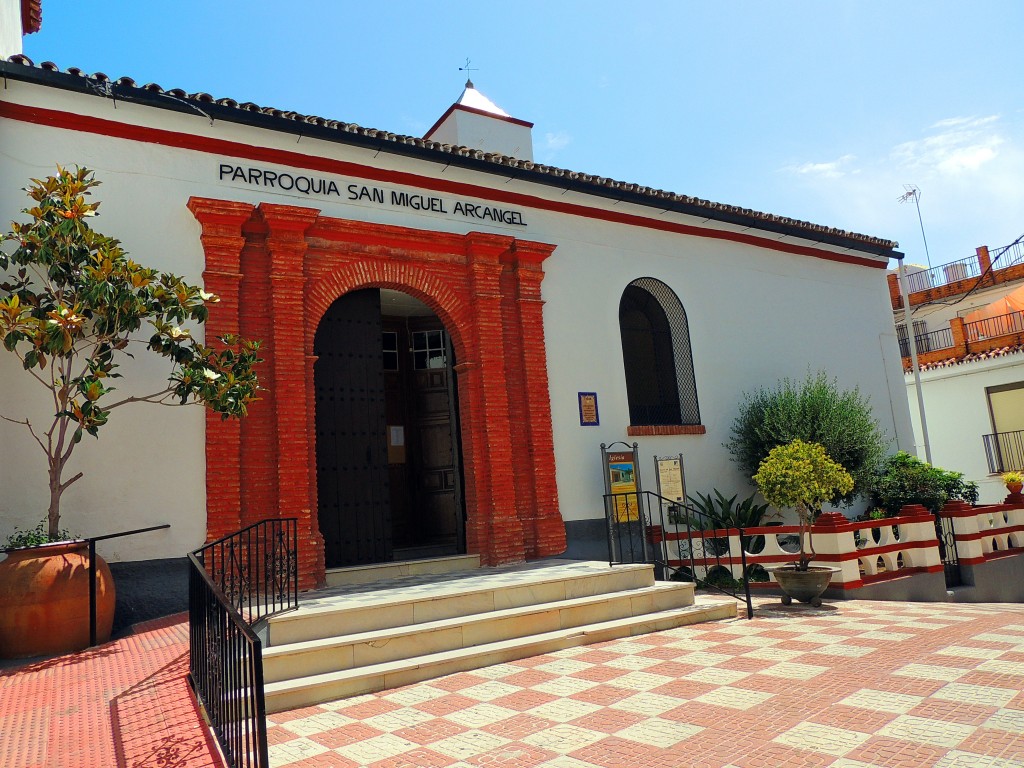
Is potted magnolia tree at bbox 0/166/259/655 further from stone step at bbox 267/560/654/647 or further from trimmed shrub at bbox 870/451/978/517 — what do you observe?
trimmed shrub at bbox 870/451/978/517

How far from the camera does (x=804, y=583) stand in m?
7.84

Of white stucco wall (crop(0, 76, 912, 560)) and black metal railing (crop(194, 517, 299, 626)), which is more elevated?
white stucco wall (crop(0, 76, 912, 560))

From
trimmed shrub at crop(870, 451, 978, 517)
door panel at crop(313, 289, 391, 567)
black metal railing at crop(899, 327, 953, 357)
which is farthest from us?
black metal railing at crop(899, 327, 953, 357)

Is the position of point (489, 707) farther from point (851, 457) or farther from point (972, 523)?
point (972, 523)

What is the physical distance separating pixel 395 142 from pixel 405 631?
5.65 metres

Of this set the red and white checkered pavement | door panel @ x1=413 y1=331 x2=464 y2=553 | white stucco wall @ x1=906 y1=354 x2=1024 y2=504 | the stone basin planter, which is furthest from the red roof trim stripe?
white stucco wall @ x1=906 y1=354 x2=1024 y2=504

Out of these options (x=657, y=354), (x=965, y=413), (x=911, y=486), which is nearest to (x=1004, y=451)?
(x=965, y=413)

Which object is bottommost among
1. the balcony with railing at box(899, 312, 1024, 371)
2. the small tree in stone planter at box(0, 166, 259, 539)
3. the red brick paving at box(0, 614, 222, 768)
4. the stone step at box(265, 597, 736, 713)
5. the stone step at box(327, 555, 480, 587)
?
the stone step at box(265, 597, 736, 713)

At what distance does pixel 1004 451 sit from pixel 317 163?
19792 mm

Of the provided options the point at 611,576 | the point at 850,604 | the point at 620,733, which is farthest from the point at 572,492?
the point at 620,733

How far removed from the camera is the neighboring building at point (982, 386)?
19.5 metres

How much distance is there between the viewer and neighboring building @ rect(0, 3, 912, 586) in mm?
6914

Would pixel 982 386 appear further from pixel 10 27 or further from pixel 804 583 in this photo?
pixel 10 27

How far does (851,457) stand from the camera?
10.6 meters
